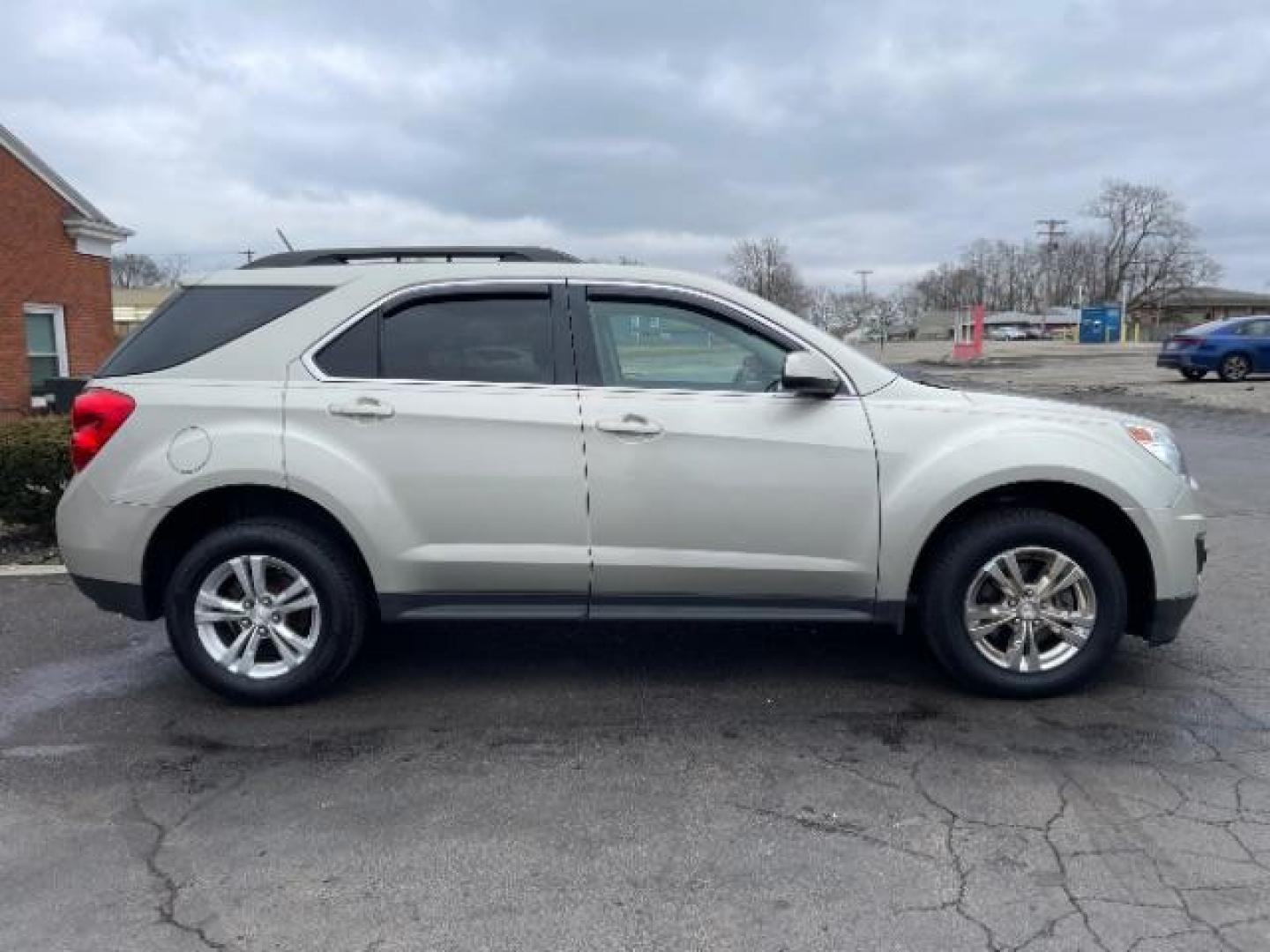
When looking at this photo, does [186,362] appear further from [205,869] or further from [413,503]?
[205,869]

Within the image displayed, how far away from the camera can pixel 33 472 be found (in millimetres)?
6711

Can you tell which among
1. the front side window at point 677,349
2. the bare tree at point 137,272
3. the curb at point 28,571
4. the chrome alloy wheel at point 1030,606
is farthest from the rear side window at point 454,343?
the bare tree at point 137,272

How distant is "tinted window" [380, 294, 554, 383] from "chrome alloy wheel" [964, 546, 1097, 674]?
2047 mm

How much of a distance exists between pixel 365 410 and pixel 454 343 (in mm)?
477

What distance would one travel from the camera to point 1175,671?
4562mm

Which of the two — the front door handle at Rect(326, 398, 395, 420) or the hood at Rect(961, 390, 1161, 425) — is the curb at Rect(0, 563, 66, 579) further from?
the hood at Rect(961, 390, 1161, 425)

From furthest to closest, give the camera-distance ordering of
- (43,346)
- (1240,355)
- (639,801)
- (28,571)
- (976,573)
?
(1240,355) < (43,346) < (28,571) < (976,573) < (639,801)

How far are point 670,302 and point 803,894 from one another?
2441mm

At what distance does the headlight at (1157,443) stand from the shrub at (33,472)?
21.0 ft

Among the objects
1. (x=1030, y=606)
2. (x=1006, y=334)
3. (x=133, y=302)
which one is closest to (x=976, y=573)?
(x=1030, y=606)

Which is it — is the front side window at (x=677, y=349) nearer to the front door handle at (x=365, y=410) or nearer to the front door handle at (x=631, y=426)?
the front door handle at (x=631, y=426)

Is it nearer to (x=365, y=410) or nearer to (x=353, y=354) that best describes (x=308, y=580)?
(x=365, y=410)

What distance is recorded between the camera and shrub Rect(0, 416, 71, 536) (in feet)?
21.9

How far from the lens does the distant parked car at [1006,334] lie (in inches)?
3858
